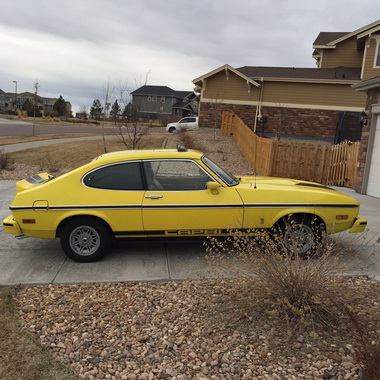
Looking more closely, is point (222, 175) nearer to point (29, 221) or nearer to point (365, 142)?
point (29, 221)

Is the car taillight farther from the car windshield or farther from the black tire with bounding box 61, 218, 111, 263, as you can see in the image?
the car windshield

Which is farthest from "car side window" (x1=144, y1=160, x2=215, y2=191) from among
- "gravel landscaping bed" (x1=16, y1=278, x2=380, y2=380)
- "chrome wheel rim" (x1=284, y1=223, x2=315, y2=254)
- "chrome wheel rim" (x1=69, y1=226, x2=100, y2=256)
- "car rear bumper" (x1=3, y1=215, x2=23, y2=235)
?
"car rear bumper" (x1=3, y1=215, x2=23, y2=235)

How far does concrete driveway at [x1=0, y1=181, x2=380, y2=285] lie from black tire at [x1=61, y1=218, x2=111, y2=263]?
0.40 feet

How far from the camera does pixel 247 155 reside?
16.2 metres

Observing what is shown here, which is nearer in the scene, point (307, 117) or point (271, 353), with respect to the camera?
point (271, 353)

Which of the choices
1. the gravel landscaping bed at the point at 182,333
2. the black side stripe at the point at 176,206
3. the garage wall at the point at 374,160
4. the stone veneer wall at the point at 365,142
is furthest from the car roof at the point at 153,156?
the stone veneer wall at the point at 365,142

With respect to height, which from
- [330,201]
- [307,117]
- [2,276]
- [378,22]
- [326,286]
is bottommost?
[2,276]

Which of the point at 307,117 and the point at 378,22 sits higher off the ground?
the point at 378,22

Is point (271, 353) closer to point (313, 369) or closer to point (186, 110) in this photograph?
point (313, 369)

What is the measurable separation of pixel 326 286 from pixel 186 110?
72264 mm

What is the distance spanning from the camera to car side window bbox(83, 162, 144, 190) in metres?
4.88

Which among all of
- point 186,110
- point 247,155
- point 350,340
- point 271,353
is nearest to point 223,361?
point 271,353

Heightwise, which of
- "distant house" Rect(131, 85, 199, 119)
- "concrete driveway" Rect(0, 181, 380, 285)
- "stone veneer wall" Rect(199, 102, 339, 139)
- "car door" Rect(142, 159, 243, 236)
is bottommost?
"concrete driveway" Rect(0, 181, 380, 285)

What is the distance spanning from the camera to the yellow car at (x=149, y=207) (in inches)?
188
